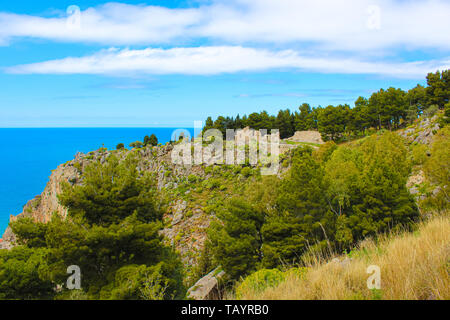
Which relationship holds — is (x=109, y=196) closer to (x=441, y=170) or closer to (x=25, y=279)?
(x=25, y=279)

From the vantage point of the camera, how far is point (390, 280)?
4719 millimetres

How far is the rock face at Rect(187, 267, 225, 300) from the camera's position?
1565 centimetres

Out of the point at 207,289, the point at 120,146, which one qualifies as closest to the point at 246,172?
the point at 207,289

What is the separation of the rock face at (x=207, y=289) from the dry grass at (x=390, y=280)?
36.3ft

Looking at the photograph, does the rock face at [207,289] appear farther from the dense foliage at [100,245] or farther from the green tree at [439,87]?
the green tree at [439,87]

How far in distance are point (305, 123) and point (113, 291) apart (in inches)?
2445

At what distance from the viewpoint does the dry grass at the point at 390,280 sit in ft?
Result: 14.3

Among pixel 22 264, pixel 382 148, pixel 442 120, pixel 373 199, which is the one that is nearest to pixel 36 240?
pixel 22 264

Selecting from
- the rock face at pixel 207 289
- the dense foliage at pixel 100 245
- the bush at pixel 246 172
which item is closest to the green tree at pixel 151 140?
the bush at pixel 246 172

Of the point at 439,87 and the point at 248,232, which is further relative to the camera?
the point at 439,87

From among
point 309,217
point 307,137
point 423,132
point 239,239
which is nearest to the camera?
point 309,217

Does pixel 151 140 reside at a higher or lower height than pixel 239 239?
higher

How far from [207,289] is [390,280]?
14050 mm

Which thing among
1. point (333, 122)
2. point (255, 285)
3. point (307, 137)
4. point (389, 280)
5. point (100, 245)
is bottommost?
point (100, 245)
